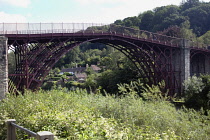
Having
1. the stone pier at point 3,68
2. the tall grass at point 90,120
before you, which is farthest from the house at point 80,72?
the tall grass at point 90,120

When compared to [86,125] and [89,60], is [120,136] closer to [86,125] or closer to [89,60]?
[86,125]

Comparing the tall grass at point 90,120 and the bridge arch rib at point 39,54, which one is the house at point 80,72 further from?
the tall grass at point 90,120

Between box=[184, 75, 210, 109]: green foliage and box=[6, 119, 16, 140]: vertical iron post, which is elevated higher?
box=[6, 119, 16, 140]: vertical iron post

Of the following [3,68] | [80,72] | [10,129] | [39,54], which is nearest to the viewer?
[10,129]

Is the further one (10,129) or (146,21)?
(146,21)

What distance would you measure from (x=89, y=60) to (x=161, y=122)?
190ft

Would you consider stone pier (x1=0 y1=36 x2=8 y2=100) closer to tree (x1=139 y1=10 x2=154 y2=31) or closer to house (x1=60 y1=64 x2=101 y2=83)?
house (x1=60 y1=64 x2=101 y2=83)

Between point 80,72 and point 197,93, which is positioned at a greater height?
point 80,72

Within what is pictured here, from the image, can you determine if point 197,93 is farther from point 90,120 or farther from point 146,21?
point 146,21

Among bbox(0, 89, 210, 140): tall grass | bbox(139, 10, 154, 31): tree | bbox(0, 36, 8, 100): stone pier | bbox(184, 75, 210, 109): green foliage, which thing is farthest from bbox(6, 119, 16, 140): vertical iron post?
bbox(139, 10, 154, 31): tree

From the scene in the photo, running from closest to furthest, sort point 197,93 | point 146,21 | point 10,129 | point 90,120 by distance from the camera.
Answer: point 10,129, point 90,120, point 197,93, point 146,21

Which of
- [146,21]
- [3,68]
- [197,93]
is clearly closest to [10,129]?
[3,68]

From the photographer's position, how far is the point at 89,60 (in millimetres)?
65688

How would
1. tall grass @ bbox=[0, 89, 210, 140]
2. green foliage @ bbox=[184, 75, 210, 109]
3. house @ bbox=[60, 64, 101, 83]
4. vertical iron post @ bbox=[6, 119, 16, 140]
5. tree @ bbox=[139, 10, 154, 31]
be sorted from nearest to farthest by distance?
1. vertical iron post @ bbox=[6, 119, 16, 140]
2. tall grass @ bbox=[0, 89, 210, 140]
3. green foliage @ bbox=[184, 75, 210, 109]
4. house @ bbox=[60, 64, 101, 83]
5. tree @ bbox=[139, 10, 154, 31]
